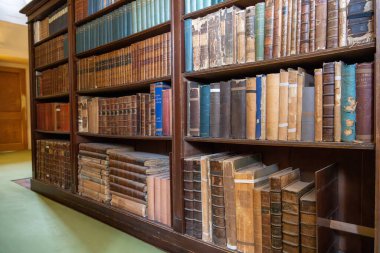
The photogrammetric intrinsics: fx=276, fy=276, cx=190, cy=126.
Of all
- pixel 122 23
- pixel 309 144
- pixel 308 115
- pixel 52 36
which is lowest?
pixel 309 144

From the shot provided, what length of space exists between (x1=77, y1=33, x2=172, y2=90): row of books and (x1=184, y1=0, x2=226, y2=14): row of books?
18cm

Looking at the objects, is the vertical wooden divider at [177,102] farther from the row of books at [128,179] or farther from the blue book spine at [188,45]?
the row of books at [128,179]

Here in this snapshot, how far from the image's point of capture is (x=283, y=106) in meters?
1.18

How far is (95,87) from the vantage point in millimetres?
2150

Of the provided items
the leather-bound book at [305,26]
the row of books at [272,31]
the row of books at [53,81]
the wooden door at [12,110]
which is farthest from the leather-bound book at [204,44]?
the wooden door at [12,110]

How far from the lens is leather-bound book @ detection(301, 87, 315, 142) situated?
111 cm

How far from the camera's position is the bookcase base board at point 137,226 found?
1.50 metres

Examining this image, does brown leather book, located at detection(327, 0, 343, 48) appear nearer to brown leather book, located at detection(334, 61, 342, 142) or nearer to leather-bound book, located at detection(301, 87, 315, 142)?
brown leather book, located at detection(334, 61, 342, 142)

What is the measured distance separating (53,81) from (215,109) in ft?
6.46

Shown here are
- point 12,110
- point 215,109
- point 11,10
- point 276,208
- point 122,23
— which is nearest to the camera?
point 276,208

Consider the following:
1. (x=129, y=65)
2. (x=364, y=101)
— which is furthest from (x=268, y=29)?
(x=129, y=65)

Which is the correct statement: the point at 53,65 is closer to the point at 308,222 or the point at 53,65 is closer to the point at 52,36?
the point at 52,36

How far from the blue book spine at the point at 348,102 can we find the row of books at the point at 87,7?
5.32ft

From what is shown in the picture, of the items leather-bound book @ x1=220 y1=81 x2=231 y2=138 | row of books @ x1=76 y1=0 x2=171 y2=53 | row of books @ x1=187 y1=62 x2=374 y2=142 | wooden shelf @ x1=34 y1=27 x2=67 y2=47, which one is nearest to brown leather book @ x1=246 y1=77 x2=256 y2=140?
row of books @ x1=187 y1=62 x2=374 y2=142
